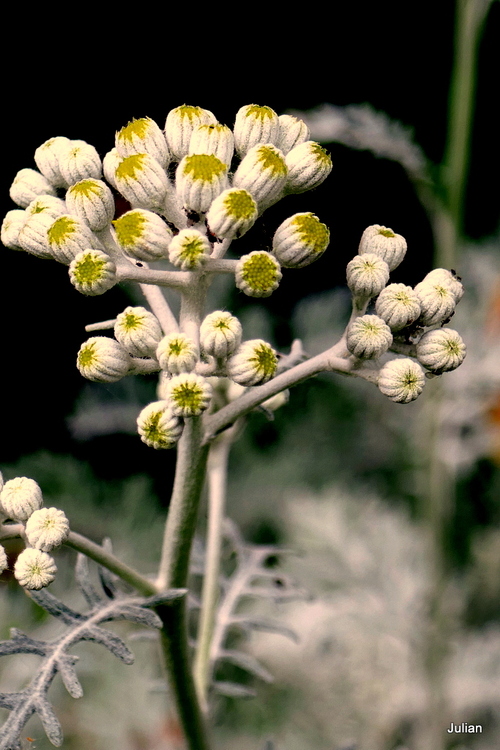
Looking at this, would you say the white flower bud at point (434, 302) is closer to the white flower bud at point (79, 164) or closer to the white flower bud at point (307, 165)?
the white flower bud at point (307, 165)

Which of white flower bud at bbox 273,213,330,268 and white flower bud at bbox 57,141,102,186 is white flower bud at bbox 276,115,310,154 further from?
white flower bud at bbox 57,141,102,186

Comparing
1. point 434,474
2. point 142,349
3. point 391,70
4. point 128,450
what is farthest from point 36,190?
point 391,70

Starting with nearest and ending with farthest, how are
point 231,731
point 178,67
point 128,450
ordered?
point 231,731 → point 128,450 → point 178,67

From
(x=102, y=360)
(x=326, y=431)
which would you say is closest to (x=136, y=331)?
(x=102, y=360)

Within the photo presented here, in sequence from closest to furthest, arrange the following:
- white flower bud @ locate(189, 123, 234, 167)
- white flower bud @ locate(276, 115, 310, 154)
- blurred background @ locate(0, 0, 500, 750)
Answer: white flower bud @ locate(189, 123, 234, 167) < white flower bud @ locate(276, 115, 310, 154) < blurred background @ locate(0, 0, 500, 750)

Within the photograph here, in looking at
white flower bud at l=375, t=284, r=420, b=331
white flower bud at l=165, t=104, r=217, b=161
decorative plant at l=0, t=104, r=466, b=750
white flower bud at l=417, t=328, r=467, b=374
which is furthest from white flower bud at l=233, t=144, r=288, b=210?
white flower bud at l=417, t=328, r=467, b=374

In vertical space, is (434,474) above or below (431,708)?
above

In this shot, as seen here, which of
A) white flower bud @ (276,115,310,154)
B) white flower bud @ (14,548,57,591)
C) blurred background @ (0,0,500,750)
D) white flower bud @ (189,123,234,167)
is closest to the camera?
white flower bud @ (14,548,57,591)

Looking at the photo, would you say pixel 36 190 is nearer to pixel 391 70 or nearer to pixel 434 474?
pixel 434 474
